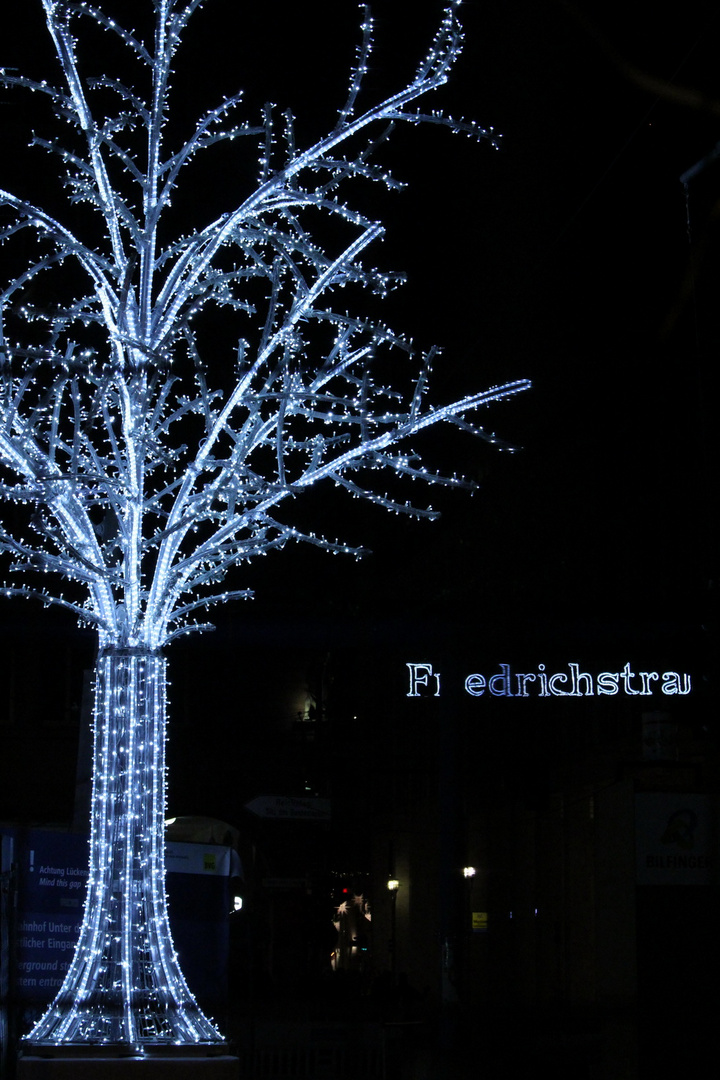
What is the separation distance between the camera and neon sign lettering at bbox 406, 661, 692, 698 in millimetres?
17984

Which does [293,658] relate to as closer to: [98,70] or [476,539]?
[476,539]

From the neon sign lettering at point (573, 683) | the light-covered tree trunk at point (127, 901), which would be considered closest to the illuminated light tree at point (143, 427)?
the light-covered tree trunk at point (127, 901)

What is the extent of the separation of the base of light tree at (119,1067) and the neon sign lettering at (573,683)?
443 inches

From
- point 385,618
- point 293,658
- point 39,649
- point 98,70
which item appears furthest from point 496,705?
point 98,70

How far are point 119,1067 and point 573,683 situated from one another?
1196 centimetres

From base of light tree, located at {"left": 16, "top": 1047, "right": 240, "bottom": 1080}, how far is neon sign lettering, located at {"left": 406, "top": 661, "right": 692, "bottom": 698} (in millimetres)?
11248

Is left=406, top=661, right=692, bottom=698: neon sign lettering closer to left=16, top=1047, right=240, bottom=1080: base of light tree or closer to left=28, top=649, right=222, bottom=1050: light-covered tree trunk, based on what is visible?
left=28, top=649, right=222, bottom=1050: light-covered tree trunk

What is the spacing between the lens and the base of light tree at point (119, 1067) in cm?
686

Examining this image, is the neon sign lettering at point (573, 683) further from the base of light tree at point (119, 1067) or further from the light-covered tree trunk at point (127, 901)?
the base of light tree at point (119, 1067)

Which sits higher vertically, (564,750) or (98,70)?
(98,70)

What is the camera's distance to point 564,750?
21812mm

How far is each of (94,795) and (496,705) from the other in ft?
58.5

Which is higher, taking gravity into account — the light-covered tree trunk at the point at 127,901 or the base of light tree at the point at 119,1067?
the light-covered tree trunk at the point at 127,901

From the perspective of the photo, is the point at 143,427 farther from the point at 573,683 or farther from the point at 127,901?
the point at 573,683
